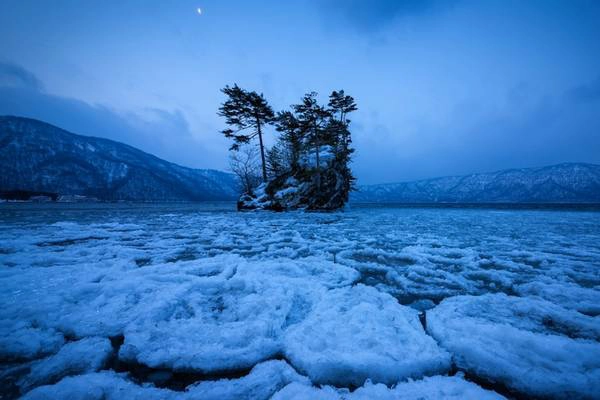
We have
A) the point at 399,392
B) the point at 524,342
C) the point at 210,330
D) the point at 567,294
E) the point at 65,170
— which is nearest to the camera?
the point at 399,392

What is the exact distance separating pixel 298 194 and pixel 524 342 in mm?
20990

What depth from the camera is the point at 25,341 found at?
1807mm

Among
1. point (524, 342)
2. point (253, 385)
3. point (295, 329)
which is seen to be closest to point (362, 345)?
point (295, 329)

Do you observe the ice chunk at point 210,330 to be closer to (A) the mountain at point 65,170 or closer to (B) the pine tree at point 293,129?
(B) the pine tree at point 293,129

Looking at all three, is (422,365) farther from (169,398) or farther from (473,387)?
(169,398)

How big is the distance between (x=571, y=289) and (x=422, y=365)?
9.62ft

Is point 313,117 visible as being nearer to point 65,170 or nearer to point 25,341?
point 25,341

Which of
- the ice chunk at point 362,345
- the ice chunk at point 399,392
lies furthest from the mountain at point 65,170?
the ice chunk at point 399,392

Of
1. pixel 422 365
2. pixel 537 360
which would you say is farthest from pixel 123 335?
pixel 537 360

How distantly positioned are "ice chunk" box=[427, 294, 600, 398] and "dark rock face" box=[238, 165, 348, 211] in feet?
66.1

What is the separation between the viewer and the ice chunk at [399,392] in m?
1.35

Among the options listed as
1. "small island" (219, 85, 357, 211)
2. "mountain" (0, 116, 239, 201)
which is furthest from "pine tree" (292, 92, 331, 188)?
Result: "mountain" (0, 116, 239, 201)

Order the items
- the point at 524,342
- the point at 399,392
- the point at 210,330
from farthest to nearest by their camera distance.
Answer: the point at 210,330 < the point at 524,342 < the point at 399,392

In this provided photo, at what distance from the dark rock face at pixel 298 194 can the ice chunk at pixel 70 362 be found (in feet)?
67.3
